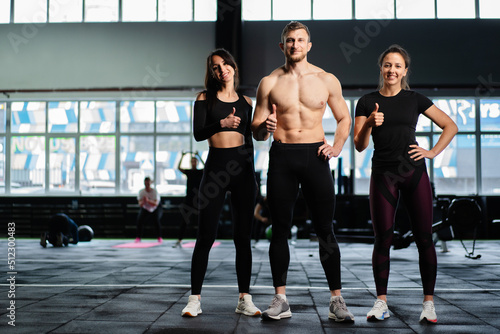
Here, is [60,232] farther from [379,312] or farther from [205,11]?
[379,312]

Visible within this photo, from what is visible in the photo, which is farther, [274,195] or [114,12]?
[114,12]

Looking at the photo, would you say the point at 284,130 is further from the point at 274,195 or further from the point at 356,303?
the point at 356,303

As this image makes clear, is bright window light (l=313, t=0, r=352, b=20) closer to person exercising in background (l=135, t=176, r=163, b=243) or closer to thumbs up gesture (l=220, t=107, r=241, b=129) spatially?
person exercising in background (l=135, t=176, r=163, b=243)

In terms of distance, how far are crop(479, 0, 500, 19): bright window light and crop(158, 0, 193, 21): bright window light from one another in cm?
610

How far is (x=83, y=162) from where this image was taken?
12008mm

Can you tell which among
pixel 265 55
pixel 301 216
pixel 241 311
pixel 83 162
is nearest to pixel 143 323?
pixel 241 311

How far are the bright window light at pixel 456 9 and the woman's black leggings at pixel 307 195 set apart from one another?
9.88 meters

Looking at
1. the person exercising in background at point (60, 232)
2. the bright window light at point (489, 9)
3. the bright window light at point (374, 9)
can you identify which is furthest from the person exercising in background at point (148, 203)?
the bright window light at point (489, 9)

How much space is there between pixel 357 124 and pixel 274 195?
0.58m

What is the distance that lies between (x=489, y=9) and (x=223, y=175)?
10527 mm

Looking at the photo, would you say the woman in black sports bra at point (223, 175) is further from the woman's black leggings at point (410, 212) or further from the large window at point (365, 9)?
the large window at point (365, 9)

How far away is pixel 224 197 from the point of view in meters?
2.81

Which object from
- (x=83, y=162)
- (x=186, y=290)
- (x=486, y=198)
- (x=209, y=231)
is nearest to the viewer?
(x=209, y=231)

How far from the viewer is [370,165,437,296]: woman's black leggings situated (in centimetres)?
269
